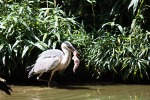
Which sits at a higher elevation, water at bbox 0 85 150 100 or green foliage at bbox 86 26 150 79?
green foliage at bbox 86 26 150 79

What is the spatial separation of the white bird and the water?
32cm

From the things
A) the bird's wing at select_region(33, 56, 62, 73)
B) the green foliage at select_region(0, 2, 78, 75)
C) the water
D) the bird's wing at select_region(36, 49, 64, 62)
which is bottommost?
the water

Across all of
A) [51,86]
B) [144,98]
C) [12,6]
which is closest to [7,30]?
[12,6]

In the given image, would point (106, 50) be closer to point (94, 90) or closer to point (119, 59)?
point (119, 59)

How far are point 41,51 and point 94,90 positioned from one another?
1355 millimetres

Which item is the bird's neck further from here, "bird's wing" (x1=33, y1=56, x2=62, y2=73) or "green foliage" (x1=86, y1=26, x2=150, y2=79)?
"green foliage" (x1=86, y1=26, x2=150, y2=79)

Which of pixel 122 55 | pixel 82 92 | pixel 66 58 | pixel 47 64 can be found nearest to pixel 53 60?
pixel 47 64

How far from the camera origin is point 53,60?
9461 millimetres

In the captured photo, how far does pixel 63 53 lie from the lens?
970 cm

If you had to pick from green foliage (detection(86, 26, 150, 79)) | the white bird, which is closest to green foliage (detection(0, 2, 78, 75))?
the white bird

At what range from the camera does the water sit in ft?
27.2

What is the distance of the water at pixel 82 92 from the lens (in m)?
8.29

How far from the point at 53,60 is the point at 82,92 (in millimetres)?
976

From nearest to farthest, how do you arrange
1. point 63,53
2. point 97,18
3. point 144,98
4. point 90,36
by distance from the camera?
1. point 144,98
2. point 63,53
3. point 90,36
4. point 97,18
